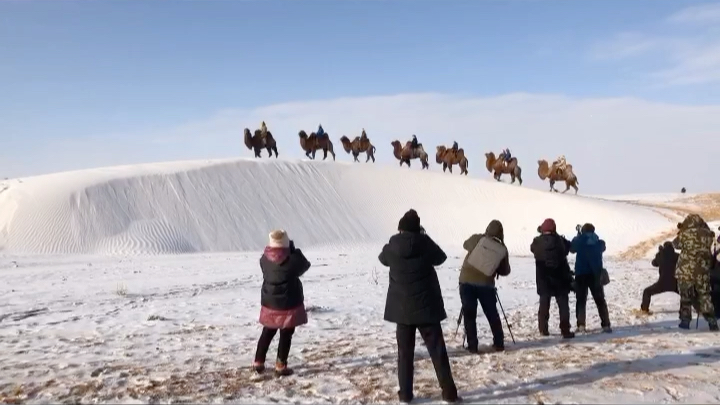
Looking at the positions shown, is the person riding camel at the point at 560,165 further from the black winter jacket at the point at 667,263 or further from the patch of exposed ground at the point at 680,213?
the black winter jacket at the point at 667,263

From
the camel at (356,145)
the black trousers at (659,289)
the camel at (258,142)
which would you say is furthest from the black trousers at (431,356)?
the camel at (356,145)

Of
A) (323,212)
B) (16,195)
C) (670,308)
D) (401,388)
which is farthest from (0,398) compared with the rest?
(323,212)

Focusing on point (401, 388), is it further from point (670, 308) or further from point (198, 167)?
point (198, 167)

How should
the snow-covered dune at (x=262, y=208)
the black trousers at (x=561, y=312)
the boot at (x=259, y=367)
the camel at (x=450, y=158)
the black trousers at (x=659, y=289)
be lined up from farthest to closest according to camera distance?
the camel at (x=450, y=158)
the snow-covered dune at (x=262, y=208)
the black trousers at (x=659, y=289)
the black trousers at (x=561, y=312)
the boot at (x=259, y=367)

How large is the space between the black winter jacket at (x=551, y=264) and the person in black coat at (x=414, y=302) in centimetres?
314

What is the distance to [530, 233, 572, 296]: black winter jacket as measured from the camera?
26.6 feet

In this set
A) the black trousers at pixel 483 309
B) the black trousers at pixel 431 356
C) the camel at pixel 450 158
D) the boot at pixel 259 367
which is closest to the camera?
the black trousers at pixel 431 356

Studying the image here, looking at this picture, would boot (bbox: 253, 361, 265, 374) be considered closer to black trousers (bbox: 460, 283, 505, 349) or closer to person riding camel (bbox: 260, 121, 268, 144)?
black trousers (bbox: 460, 283, 505, 349)

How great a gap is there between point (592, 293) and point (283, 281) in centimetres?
472

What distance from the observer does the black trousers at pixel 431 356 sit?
535cm

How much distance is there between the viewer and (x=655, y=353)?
7.04 m

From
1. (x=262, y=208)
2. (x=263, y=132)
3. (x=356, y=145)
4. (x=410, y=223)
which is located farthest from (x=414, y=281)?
(x=356, y=145)

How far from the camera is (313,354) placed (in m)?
7.50

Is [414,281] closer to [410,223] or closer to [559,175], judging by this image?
[410,223]
